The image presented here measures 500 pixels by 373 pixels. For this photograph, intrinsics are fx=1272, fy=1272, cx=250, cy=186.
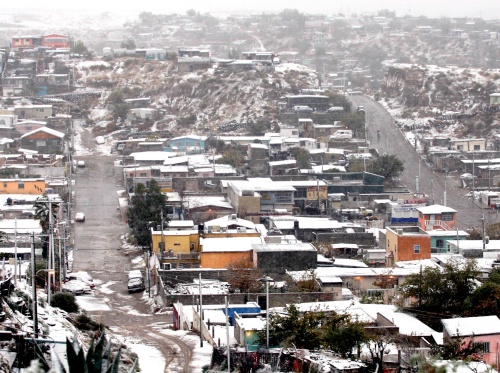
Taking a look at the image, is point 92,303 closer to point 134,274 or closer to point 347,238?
point 134,274

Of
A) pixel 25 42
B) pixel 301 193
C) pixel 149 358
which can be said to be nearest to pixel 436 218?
pixel 301 193

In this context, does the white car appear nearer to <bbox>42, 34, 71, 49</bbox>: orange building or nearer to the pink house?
the pink house

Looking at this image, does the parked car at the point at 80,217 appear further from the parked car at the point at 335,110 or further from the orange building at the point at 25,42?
the orange building at the point at 25,42

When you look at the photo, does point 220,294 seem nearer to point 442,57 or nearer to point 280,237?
point 280,237

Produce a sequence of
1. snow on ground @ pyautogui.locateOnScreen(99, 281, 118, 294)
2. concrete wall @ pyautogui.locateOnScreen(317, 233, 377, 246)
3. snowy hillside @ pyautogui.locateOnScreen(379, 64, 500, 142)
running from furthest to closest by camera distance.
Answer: snowy hillside @ pyautogui.locateOnScreen(379, 64, 500, 142), concrete wall @ pyautogui.locateOnScreen(317, 233, 377, 246), snow on ground @ pyautogui.locateOnScreen(99, 281, 118, 294)

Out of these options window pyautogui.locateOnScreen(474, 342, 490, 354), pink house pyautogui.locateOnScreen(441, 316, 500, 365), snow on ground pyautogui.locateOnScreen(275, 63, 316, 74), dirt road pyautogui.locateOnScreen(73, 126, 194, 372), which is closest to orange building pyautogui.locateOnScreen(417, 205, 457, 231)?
dirt road pyautogui.locateOnScreen(73, 126, 194, 372)

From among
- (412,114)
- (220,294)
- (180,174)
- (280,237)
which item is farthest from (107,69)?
(220,294)
